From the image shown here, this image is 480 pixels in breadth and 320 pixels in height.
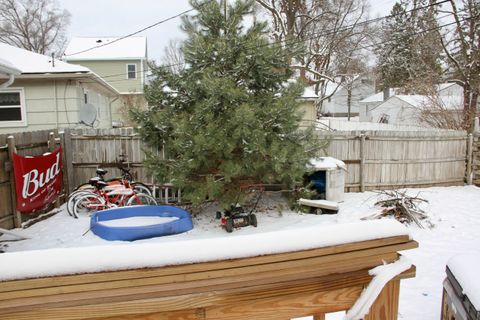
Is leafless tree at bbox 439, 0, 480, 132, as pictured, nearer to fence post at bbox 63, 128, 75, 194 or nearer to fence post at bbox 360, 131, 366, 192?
fence post at bbox 360, 131, 366, 192

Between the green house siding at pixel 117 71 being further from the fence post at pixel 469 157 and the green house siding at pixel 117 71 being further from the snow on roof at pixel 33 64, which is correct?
the fence post at pixel 469 157

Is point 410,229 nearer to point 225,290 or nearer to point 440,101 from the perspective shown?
point 225,290

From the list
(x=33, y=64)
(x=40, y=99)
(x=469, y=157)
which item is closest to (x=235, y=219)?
(x=469, y=157)

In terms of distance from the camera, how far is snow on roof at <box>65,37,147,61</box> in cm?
2216

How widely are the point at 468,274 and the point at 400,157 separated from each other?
22.4 feet

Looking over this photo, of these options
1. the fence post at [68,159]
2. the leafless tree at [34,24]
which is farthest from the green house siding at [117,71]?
the fence post at [68,159]

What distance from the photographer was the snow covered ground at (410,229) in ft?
12.8

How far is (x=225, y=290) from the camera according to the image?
914 mm

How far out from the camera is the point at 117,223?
6363mm

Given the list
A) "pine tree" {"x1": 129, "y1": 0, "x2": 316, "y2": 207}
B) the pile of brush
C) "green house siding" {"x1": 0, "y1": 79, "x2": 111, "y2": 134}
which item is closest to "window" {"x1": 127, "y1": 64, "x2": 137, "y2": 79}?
"green house siding" {"x1": 0, "y1": 79, "x2": 111, "y2": 134}

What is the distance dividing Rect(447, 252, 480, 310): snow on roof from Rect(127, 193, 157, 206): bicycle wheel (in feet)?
18.7

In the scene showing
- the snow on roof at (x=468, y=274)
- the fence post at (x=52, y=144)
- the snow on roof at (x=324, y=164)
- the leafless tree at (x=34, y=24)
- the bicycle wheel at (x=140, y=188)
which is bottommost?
the bicycle wheel at (x=140, y=188)

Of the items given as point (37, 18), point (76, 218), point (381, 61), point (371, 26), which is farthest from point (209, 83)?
point (37, 18)

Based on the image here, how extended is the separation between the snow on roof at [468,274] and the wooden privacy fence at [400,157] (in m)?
5.79
